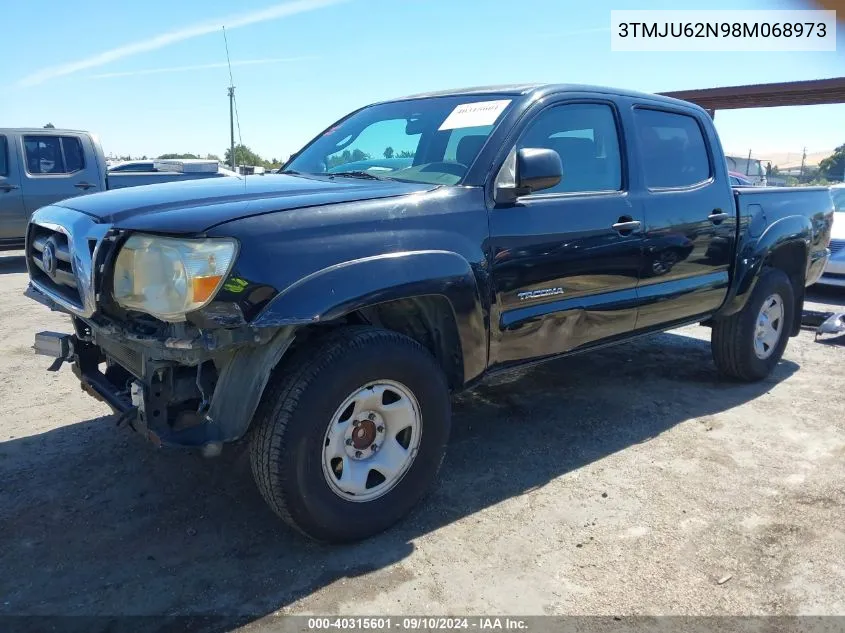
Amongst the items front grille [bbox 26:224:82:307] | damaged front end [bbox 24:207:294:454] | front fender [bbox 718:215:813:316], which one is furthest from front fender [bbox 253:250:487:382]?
front fender [bbox 718:215:813:316]

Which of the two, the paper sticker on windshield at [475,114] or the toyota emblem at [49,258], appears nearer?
the toyota emblem at [49,258]

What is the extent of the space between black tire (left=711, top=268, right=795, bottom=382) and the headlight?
12.2 feet

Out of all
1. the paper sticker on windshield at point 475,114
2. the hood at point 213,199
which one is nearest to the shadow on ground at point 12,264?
the hood at point 213,199

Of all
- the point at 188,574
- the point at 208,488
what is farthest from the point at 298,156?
the point at 188,574

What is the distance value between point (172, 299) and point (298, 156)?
77.5 inches

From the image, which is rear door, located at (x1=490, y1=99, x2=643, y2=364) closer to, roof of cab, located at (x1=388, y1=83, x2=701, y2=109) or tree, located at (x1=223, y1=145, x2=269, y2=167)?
roof of cab, located at (x1=388, y1=83, x2=701, y2=109)

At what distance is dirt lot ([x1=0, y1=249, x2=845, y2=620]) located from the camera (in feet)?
8.05

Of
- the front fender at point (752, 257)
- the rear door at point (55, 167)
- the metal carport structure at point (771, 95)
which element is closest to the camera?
the front fender at point (752, 257)

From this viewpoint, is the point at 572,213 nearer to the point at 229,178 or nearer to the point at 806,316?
the point at 229,178

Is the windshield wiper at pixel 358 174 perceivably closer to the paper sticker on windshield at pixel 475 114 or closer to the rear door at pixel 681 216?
the paper sticker on windshield at pixel 475 114

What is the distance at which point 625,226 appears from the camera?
12.0 feet

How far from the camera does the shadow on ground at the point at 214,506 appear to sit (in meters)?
2.46

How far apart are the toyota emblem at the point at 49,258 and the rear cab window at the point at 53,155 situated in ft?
26.1

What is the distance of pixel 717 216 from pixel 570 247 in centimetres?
147
